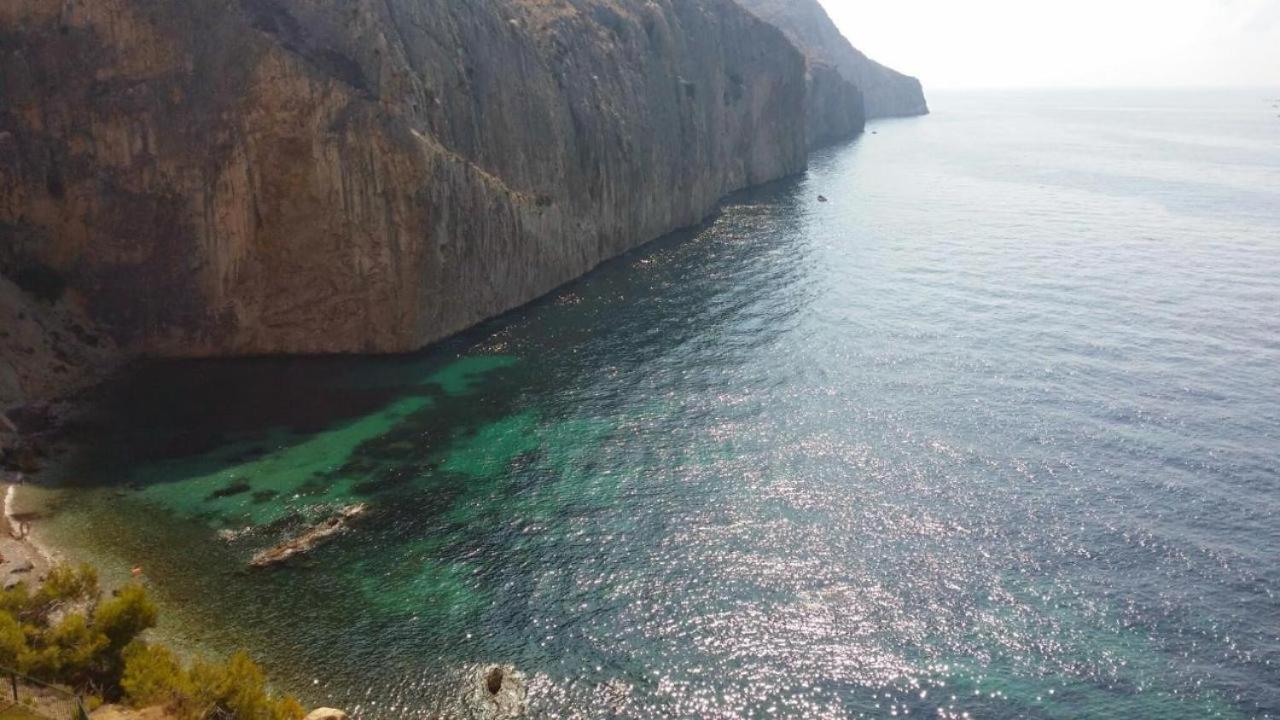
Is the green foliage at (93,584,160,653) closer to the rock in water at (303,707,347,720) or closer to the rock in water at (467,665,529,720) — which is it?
the rock in water at (303,707,347,720)

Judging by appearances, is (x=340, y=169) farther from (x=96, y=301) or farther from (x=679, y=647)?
(x=679, y=647)

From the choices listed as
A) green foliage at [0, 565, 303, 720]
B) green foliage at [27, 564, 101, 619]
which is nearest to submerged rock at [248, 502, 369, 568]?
green foliage at [27, 564, 101, 619]

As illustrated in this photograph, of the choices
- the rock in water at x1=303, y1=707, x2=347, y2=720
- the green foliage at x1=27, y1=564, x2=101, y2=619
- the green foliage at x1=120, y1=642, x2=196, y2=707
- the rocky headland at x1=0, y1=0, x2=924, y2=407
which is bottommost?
the rock in water at x1=303, y1=707, x2=347, y2=720

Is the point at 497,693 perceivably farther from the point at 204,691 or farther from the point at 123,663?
the point at 123,663

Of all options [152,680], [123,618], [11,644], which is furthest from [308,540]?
[11,644]

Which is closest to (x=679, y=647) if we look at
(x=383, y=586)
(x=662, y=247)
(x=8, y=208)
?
(x=383, y=586)
